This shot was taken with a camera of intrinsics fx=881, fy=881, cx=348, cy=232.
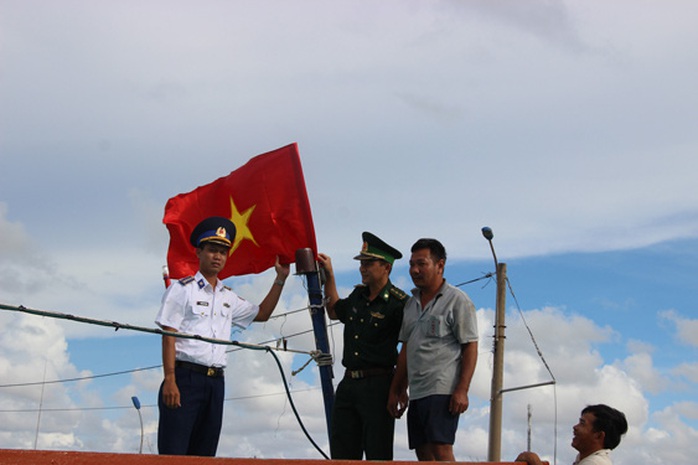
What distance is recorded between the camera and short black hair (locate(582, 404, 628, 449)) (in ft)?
16.2

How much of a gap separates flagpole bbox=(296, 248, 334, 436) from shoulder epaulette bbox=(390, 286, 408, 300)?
835 mm

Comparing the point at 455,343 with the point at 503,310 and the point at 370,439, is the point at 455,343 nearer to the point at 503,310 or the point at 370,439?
the point at 370,439

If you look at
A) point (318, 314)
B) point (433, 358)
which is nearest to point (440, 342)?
point (433, 358)

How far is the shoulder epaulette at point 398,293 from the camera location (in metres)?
5.85

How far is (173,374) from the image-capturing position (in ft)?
17.5

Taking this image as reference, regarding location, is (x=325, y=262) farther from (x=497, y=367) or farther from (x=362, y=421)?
(x=497, y=367)

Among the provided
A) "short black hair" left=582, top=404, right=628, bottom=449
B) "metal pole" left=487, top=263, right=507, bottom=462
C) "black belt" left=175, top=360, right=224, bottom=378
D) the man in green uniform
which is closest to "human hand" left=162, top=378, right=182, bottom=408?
"black belt" left=175, top=360, right=224, bottom=378

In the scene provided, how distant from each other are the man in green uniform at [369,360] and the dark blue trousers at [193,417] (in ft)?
2.57

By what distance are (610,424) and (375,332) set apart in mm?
1581

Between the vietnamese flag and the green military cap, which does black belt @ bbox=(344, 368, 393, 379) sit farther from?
the vietnamese flag

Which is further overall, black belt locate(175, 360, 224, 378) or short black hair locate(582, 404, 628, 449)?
black belt locate(175, 360, 224, 378)

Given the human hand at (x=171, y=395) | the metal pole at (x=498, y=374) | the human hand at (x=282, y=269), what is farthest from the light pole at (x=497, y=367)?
the human hand at (x=171, y=395)

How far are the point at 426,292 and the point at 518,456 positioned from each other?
53.5 inches

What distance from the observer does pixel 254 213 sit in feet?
25.1
